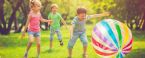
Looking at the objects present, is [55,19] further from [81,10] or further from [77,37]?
[81,10]

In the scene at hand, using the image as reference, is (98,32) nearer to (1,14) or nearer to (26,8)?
(1,14)

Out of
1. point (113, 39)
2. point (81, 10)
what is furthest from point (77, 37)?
point (113, 39)

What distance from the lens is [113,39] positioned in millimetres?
9891

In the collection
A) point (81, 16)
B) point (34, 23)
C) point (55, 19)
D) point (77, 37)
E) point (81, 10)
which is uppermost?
point (81, 10)

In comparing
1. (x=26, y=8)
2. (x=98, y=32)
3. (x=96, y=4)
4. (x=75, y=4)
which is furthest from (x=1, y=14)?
(x=75, y=4)

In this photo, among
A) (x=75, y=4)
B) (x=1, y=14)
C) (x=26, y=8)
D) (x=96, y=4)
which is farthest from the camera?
(x=75, y=4)

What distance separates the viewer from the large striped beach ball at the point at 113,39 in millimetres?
9805

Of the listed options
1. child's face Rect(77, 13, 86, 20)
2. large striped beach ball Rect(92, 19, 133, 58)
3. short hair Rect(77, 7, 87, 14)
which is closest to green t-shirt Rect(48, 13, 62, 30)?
child's face Rect(77, 13, 86, 20)

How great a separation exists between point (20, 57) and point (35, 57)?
51 cm

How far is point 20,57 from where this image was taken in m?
13.4

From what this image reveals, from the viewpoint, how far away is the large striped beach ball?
32.2 feet

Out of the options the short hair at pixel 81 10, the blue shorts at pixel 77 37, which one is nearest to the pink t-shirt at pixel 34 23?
the blue shorts at pixel 77 37

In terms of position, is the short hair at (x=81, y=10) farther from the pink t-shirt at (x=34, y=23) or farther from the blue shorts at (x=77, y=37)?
the pink t-shirt at (x=34, y=23)

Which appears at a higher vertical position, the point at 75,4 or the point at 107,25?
the point at 107,25
